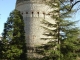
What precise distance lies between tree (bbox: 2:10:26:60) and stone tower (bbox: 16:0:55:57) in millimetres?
2535

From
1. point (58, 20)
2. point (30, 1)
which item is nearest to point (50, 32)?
point (58, 20)

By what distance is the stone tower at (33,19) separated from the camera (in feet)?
67.6

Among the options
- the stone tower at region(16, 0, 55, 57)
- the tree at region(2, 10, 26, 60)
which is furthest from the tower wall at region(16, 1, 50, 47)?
the tree at region(2, 10, 26, 60)

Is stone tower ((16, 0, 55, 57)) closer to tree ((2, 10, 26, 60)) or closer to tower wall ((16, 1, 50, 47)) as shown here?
tower wall ((16, 1, 50, 47))

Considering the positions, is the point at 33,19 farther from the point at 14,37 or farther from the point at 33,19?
the point at 14,37

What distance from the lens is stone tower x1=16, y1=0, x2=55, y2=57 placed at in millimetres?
20594

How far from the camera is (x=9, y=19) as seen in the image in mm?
17969

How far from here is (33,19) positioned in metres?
20.9

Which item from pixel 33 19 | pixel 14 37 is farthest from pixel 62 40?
pixel 33 19

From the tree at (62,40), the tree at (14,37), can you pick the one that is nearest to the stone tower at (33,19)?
the tree at (14,37)

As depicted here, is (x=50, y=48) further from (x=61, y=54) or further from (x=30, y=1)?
(x=30, y=1)

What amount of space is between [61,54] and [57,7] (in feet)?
11.8

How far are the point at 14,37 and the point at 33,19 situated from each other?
4032mm

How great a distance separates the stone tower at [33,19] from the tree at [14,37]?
2.53 meters
